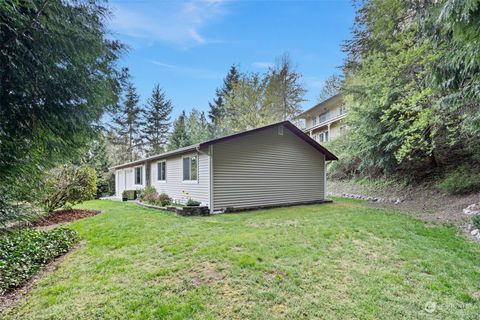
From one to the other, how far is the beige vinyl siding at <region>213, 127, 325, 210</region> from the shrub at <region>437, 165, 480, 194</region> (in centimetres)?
478

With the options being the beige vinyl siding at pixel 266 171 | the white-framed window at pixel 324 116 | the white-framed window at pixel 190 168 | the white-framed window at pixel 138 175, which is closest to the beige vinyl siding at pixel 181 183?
the white-framed window at pixel 190 168

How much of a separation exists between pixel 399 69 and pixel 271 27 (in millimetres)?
6366

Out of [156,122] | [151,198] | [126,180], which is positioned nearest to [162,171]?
[151,198]

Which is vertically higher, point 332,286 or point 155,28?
point 155,28

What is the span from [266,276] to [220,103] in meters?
30.1

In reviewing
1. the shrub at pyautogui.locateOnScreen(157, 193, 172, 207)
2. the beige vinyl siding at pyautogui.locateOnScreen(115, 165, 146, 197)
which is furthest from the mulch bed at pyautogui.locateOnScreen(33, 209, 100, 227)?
the beige vinyl siding at pyautogui.locateOnScreen(115, 165, 146, 197)

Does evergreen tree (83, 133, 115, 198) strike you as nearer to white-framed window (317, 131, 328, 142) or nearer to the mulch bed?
the mulch bed

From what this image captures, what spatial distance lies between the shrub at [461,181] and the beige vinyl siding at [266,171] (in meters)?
4.78

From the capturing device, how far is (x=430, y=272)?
3826 mm

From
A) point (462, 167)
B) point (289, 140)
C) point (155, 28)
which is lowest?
point (462, 167)

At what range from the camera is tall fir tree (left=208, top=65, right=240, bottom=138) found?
29.3 metres

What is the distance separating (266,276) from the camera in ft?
12.0

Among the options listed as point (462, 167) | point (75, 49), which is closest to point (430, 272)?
point (75, 49)

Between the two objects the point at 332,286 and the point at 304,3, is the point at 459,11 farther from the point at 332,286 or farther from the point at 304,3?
the point at 304,3
